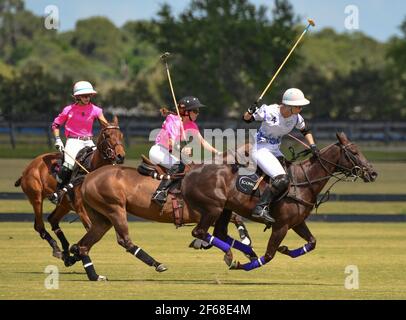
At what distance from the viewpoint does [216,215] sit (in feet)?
52.0

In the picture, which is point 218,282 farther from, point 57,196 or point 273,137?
point 57,196

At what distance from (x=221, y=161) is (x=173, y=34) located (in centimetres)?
5066

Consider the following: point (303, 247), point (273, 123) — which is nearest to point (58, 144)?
point (273, 123)

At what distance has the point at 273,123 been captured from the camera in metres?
15.9

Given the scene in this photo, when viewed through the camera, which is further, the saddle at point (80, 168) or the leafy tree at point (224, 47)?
the leafy tree at point (224, 47)

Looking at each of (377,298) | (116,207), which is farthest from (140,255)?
(377,298)

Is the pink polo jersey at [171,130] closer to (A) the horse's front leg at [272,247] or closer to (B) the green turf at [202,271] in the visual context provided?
(B) the green turf at [202,271]

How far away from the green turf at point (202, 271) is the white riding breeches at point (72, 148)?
1378 millimetres

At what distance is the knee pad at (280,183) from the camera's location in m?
Result: 15.7

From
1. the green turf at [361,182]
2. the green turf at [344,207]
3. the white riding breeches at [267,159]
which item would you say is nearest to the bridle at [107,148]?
the white riding breeches at [267,159]

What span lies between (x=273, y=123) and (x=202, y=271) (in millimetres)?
2230

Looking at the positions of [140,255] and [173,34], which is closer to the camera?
[140,255]

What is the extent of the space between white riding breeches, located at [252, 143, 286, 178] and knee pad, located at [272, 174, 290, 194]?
0.07 m
